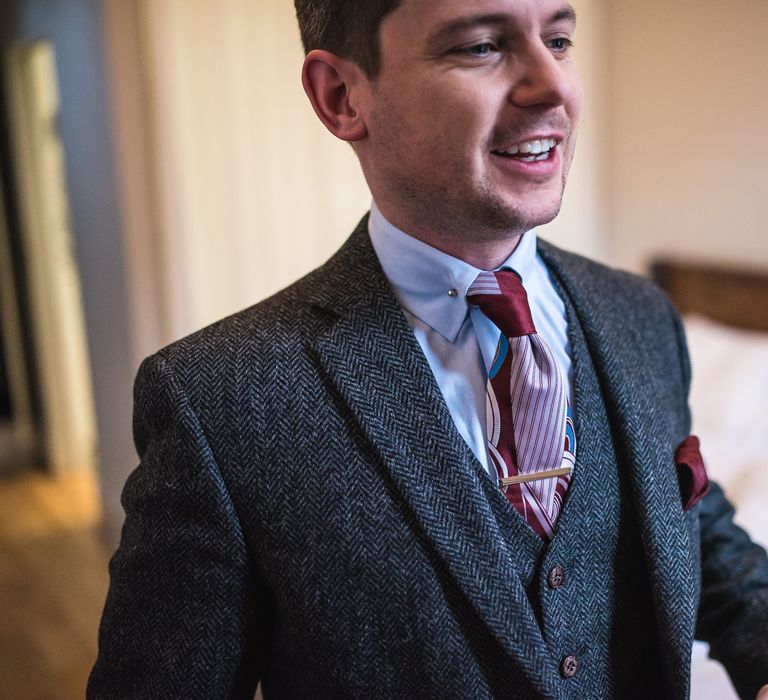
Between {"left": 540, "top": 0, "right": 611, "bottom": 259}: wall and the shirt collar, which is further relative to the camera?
{"left": 540, "top": 0, "right": 611, "bottom": 259}: wall

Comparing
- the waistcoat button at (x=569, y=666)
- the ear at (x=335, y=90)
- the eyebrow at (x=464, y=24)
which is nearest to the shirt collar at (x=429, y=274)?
the ear at (x=335, y=90)

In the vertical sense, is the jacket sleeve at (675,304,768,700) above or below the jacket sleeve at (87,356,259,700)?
below

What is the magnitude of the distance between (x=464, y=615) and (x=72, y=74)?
2776mm

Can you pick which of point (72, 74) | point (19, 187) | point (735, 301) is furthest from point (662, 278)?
point (19, 187)

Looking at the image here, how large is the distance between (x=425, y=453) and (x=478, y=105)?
0.34 m

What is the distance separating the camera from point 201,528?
833mm

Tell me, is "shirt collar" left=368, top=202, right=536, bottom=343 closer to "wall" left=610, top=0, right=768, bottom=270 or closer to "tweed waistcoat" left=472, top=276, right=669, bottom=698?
"tweed waistcoat" left=472, top=276, right=669, bottom=698

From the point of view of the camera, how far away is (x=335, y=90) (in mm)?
880

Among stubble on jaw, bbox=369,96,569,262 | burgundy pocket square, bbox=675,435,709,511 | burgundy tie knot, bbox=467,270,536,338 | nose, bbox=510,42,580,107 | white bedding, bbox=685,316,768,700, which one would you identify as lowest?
white bedding, bbox=685,316,768,700

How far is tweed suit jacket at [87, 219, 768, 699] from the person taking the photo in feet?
2.68

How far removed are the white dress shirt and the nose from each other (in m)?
0.18

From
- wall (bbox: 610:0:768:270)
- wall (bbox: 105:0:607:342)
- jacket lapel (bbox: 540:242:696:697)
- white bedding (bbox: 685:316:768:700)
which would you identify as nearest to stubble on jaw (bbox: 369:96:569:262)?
jacket lapel (bbox: 540:242:696:697)

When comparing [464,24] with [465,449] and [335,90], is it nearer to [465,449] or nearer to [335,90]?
[335,90]

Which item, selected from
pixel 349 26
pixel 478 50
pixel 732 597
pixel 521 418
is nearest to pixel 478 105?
pixel 478 50
